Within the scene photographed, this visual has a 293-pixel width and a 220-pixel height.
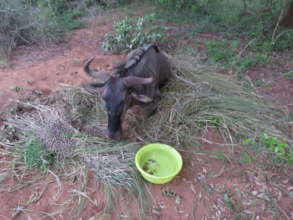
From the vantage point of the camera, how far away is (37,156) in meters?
3.12

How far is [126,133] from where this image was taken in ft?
12.0

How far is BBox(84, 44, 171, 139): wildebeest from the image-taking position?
3086 mm

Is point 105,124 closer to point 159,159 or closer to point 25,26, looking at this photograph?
point 159,159

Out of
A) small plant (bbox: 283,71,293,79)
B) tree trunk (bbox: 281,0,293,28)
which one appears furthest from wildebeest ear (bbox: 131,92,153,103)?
tree trunk (bbox: 281,0,293,28)

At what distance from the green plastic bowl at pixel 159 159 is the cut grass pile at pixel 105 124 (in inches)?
7.4

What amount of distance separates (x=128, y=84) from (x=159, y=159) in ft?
3.86

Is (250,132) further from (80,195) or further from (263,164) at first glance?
(80,195)

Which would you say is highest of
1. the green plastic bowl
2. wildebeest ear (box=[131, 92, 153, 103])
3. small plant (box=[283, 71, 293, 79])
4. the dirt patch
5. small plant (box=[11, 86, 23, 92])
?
wildebeest ear (box=[131, 92, 153, 103])

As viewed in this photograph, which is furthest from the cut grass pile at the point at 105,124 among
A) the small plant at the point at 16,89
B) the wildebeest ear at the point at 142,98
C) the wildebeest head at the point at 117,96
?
the wildebeest ear at the point at 142,98

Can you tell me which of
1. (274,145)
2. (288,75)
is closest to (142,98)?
(274,145)

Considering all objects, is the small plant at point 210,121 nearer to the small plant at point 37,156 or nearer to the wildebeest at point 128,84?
the wildebeest at point 128,84

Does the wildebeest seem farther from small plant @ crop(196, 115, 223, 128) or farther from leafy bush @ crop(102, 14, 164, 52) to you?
leafy bush @ crop(102, 14, 164, 52)

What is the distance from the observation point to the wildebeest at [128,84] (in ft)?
10.1

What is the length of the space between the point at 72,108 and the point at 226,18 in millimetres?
6487
